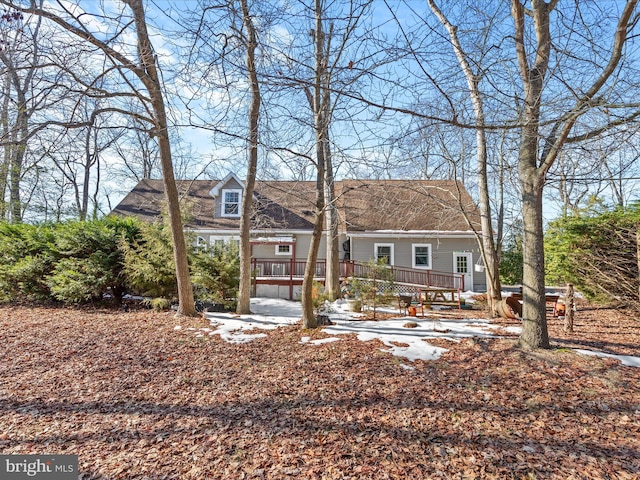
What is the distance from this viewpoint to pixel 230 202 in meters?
16.3

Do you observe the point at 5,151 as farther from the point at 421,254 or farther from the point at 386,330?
the point at 421,254

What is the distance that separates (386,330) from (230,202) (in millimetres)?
12102

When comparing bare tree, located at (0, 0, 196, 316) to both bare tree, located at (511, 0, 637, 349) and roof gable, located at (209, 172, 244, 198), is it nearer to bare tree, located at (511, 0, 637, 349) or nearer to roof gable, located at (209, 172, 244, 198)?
bare tree, located at (511, 0, 637, 349)

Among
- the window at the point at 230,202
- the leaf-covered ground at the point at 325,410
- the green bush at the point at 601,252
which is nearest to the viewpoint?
the leaf-covered ground at the point at 325,410

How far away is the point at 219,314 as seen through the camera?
8242 millimetres

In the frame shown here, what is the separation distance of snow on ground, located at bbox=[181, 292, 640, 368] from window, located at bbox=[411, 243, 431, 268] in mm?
7399

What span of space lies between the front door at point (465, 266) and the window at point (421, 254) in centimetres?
122

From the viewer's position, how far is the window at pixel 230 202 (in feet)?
53.8

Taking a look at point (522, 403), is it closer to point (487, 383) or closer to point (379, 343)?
point (487, 383)

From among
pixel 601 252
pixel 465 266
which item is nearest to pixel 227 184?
pixel 465 266

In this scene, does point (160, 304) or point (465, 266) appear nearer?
point (160, 304)

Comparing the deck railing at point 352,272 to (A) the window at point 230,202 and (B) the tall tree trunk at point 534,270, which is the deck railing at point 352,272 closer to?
(A) the window at point 230,202

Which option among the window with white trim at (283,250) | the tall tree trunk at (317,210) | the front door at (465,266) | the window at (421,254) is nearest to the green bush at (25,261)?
the tall tree trunk at (317,210)

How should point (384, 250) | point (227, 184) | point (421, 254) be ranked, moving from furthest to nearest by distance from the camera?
point (227, 184) → point (384, 250) → point (421, 254)
